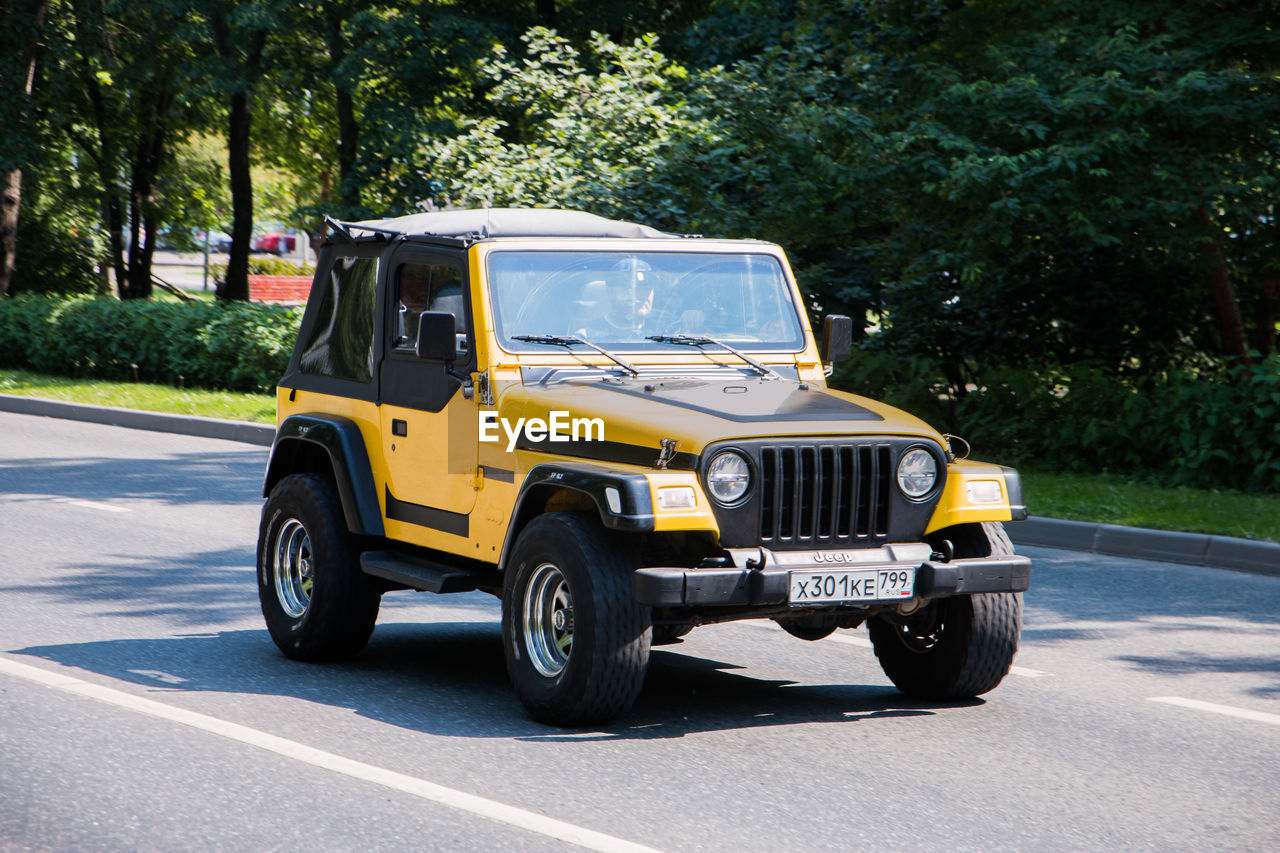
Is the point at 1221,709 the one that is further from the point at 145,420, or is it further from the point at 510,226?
the point at 145,420

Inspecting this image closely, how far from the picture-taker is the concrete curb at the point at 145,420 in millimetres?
17250

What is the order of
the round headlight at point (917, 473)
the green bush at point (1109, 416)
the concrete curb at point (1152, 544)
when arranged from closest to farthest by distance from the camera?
1. the round headlight at point (917, 473)
2. the concrete curb at point (1152, 544)
3. the green bush at point (1109, 416)

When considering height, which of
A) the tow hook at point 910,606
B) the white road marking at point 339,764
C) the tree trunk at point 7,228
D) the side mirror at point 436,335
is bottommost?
the white road marking at point 339,764

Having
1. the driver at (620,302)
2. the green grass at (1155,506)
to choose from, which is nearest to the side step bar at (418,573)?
the driver at (620,302)

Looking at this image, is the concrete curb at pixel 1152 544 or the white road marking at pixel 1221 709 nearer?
the white road marking at pixel 1221 709

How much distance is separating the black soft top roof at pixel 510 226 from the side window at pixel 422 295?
0.16 m

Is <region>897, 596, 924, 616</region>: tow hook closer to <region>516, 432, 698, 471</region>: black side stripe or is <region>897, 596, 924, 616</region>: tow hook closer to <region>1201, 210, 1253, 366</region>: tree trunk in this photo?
<region>516, 432, 698, 471</region>: black side stripe

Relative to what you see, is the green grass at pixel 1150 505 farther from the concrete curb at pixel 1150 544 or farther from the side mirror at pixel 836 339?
the side mirror at pixel 836 339

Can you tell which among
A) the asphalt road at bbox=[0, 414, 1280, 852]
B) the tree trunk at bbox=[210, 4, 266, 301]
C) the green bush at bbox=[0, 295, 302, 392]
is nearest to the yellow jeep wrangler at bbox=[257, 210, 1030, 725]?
the asphalt road at bbox=[0, 414, 1280, 852]

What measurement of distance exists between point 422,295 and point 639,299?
3.11 ft

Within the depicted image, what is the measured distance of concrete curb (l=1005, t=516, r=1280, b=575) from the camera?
10297mm

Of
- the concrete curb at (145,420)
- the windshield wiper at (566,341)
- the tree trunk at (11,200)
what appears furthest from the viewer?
the tree trunk at (11,200)

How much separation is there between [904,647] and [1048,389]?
970 cm

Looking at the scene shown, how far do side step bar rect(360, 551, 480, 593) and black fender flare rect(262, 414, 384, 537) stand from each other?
0.16 meters
